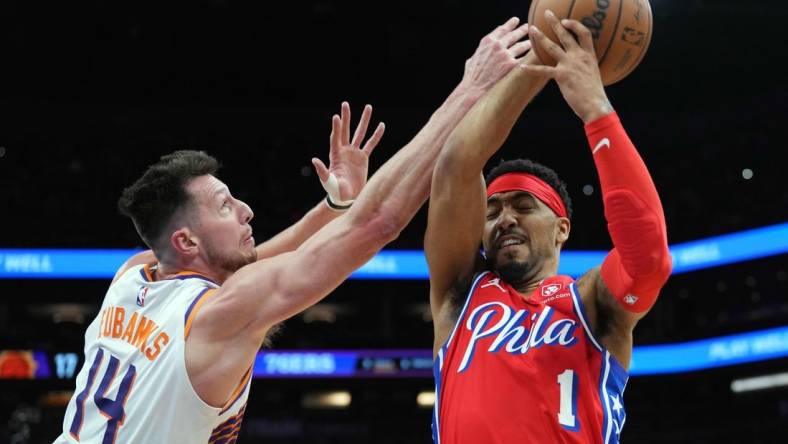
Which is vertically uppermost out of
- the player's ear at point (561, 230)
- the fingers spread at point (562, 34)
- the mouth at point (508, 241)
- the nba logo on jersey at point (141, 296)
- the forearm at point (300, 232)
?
the fingers spread at point (562, 34)

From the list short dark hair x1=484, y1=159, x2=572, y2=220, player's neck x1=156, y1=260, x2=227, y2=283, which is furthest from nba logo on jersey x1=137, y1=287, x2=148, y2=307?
short dark hair x1=484, y1=159, x2=572, y2=220

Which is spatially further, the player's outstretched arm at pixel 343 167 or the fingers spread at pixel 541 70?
the player's outstretched arm at pixel 343 167

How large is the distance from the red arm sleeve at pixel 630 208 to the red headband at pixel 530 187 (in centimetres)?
64

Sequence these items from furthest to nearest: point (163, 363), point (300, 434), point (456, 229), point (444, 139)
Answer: point (300, 434), point (456, 229), point (444, 139), point (163, 363)

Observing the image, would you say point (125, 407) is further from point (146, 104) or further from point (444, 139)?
point (146, 104)

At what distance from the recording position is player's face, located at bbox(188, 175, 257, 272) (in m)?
3.21

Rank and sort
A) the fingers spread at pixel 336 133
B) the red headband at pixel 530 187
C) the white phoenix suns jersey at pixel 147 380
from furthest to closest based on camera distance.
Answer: the fingers spread at pixel 336 133
the red headband at pixel 530 187
the white phoenix suns jersey at pixel 147 380

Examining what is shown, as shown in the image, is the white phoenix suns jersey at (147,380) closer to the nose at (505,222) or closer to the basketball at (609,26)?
the nose at (505,222)

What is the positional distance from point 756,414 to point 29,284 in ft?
45.7

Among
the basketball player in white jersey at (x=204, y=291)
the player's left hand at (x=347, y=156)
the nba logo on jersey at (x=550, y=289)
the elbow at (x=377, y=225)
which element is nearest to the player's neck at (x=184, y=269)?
the basketball player in white jersey at (x=204, y=291)

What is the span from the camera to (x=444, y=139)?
3102mm

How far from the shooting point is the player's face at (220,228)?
321 cm

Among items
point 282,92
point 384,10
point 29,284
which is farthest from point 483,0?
point 29,284

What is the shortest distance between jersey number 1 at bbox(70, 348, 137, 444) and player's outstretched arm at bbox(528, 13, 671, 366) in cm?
163
